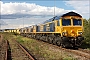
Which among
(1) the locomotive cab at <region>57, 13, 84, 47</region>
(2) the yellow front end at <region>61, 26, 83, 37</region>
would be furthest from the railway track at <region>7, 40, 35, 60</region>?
(2) the yellow front end at <region>61, 26, 83, 37</region>

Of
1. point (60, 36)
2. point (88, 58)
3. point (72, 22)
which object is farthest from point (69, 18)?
point (88, 58)

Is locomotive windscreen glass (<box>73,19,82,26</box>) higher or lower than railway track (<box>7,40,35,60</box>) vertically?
higher

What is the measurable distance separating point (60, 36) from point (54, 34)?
2.53 meters

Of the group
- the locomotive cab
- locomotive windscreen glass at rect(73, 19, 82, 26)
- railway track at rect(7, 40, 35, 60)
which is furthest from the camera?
locomotive windscreen glass at rect(73, 19, 82, 26)

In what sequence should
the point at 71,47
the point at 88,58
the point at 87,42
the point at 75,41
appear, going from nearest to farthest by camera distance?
the point at 88,58, the point at 75,41, the point at 71,47, the point at 87,42

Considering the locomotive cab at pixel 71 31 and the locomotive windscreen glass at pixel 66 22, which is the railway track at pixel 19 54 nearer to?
the locomotive cab at pixel 71 31

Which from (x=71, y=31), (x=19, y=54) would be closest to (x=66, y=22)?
(x=71, y=31)

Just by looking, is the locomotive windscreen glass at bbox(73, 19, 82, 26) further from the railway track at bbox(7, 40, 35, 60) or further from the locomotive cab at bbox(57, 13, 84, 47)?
the railway track at bbox(7, 40, 35, 60)

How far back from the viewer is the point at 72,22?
21297 mm

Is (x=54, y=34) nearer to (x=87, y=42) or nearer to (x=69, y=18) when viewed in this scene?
(x=69, y=18)

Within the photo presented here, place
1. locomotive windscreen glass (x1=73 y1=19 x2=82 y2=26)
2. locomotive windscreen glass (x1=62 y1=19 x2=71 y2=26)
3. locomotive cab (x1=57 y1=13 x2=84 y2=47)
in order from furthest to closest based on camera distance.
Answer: locomotive windscreen glass (x1=73 y1=19 x2=82 y2=26) → locomotive windscreen glass (x1=62 y1=19 x2=71 y2=26) → locomotive cab (x1=57 y1=13 x2=84 y2=47)

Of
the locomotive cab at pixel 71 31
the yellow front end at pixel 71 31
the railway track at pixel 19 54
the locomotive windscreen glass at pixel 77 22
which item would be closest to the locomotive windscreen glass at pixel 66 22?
the locomotive cab at pixel 71 31

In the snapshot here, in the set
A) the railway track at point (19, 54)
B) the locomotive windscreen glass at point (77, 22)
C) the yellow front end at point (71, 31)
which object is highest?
the locomotive windscreen glass at point (77, 22)

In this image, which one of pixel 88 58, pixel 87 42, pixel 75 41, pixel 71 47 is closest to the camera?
pixel 88 58
